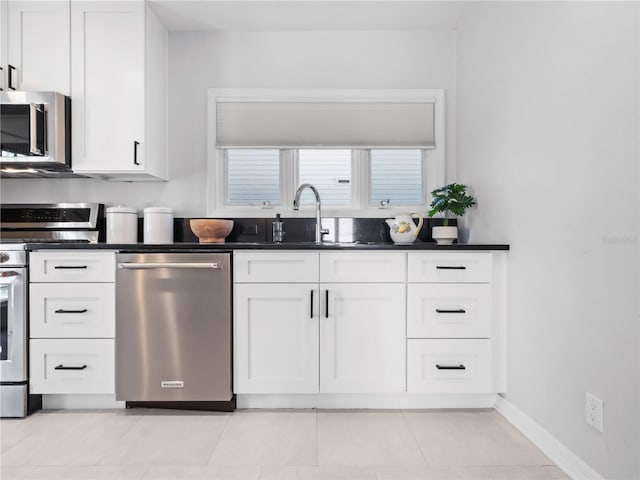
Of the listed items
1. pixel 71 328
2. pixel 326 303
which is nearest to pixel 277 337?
pixel 326 303

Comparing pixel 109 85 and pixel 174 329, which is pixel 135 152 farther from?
pixel 174 329

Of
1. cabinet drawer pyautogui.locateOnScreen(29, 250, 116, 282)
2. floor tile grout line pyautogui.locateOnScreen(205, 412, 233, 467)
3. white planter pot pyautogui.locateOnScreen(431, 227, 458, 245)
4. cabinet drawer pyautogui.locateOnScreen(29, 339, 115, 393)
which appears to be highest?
white planter pot pyautogui.locateOnScreen(431, 227, 458, 245)

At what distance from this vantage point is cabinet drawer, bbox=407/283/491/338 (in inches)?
91.6

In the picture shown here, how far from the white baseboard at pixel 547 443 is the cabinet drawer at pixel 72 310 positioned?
2091 mm

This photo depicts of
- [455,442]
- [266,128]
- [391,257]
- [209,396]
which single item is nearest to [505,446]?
[455,442]

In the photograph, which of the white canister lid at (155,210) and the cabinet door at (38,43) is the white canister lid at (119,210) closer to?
the white canister lid at (155,210)

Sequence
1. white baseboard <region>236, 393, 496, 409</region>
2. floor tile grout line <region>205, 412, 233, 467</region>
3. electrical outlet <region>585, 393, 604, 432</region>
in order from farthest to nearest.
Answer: white baseboard <region>236, 393, 496, 409</region> < floor tile grout line <region>205, 412, 233, 467</region> < electrical outlet <region>585, 393, 604, 432</region>

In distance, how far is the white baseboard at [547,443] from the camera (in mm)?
1657

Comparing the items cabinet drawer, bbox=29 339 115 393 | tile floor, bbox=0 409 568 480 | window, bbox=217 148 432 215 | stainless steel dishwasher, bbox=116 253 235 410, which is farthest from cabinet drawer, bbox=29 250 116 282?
window, bbox=217 148 432 215

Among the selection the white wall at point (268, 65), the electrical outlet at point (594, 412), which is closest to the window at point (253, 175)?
the white wall at point (268, 65)

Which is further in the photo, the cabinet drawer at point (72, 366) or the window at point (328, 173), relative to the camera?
the window at point (328, 173)

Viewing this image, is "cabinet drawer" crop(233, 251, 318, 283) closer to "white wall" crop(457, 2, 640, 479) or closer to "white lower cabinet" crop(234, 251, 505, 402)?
"white lower cabinet" crop(234, 251, 505, 402)

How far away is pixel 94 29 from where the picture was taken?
2.63 m

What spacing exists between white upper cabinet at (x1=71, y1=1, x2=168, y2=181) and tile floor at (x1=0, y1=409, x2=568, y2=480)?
4.78 feet
